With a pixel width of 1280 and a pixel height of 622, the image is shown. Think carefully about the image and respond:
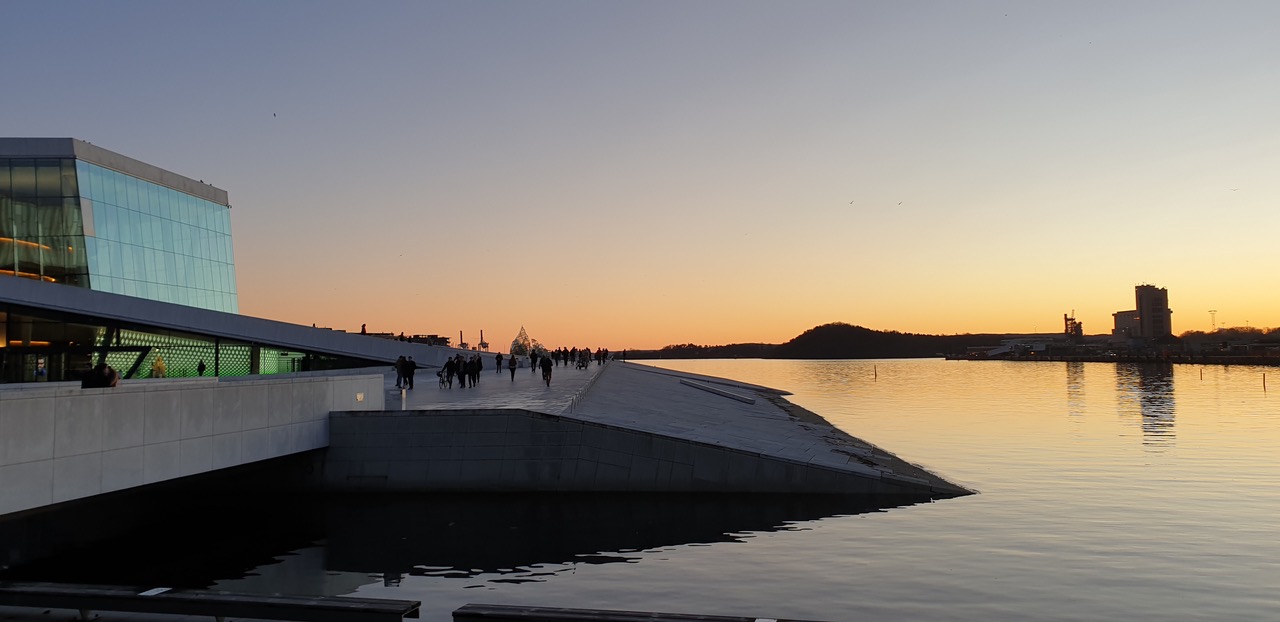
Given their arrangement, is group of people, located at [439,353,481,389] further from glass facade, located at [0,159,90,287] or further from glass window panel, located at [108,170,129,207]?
glass window panel, located at [108,170,129,207]

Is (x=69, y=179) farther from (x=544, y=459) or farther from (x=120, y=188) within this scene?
(x=544, y=459)

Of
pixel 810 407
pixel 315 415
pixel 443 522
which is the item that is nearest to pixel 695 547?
pixel 443 522

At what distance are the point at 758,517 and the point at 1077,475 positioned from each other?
13465 millimetres

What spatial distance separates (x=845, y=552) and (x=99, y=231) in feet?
136

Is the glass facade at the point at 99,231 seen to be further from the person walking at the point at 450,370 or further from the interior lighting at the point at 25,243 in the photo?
the person walking at the point at 450,370

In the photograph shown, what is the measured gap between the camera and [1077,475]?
2839cm

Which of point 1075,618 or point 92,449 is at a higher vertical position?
point 92,449

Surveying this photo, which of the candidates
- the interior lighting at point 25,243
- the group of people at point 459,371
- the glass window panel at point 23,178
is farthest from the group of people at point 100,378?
the glass window panel at point 23,178

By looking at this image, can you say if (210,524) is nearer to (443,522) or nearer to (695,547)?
(443,522)

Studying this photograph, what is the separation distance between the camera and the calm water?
13.8m

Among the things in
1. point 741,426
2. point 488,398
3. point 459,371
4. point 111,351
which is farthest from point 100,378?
point 741,426

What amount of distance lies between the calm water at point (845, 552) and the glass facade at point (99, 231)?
1114 inches

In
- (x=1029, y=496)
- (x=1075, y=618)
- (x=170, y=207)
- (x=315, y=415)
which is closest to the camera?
(x=1075, y=618)

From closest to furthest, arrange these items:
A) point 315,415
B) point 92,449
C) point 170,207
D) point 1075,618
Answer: point 1075,618 < point 92,449 < point 315,415 < point 170,207
